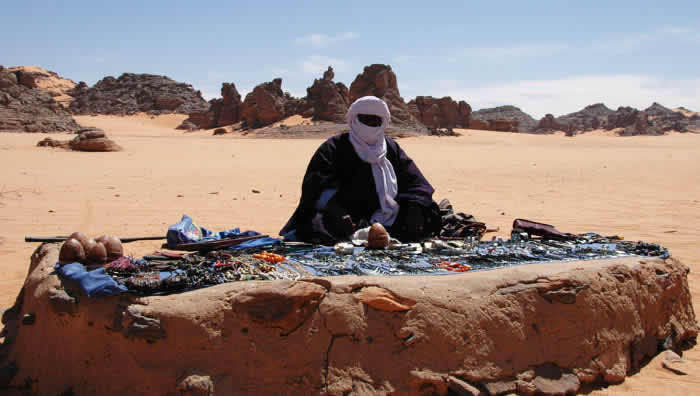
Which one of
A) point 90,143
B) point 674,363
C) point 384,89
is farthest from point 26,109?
point 674,363

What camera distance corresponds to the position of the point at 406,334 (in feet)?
8.84

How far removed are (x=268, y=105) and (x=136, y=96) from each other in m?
31.8

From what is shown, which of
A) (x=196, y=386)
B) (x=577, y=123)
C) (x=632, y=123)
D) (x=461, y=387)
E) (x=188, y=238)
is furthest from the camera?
(x=577, y=123)

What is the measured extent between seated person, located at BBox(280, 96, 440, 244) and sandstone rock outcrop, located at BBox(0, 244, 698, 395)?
5.16 feet

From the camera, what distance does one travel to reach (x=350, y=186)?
468cm

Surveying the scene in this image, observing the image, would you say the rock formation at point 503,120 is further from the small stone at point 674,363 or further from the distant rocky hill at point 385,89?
the small stone at point 674,363

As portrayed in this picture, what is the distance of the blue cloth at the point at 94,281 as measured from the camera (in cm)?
260

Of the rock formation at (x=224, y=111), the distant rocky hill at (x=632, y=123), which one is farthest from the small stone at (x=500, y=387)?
the distant rocky hill at (x=632, y=123)

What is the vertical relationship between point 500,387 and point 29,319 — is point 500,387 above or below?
below

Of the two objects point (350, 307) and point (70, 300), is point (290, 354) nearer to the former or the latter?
point (350, 307)

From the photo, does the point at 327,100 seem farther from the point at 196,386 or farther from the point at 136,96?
the point at 196,386

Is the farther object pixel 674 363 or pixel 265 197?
pixel 265 197

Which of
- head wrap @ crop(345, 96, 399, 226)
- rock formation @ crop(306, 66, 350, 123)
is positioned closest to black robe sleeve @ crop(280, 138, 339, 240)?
head wrap @ crop(345, 96, 399, 226)

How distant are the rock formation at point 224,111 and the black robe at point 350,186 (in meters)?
42.7
